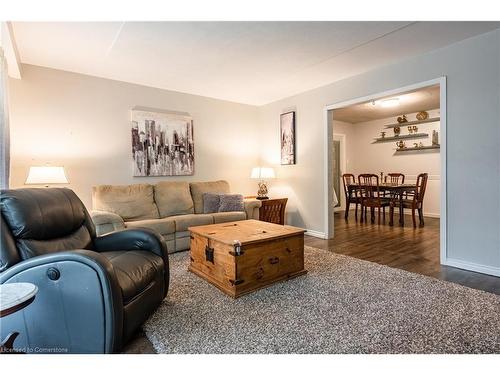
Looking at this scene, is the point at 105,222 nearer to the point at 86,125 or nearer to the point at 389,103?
the point at 86,125

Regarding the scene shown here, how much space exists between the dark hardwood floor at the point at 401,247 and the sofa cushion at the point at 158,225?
1.91 m

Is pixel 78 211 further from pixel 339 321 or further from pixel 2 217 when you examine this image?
pixel 339 321

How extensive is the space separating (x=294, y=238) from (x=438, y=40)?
8.09 ft

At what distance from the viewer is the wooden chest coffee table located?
225 cm

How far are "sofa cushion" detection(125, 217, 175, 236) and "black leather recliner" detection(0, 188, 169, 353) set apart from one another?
141 cm

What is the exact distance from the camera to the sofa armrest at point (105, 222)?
303cm

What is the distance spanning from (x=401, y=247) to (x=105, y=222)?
3672 mm

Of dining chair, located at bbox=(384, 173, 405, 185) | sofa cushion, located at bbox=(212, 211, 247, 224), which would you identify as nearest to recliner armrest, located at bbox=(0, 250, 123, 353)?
sofa cushion, located at bbox=(212, 211, 247, 224)

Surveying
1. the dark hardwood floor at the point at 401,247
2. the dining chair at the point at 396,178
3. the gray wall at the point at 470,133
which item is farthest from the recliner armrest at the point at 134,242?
the dining chair at the point at 396,178

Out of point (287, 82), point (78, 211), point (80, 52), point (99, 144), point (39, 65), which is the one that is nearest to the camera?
point (78, 211)

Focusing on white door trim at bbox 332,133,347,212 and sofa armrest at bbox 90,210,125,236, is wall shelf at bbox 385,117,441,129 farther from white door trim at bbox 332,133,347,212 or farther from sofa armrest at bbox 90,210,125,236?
sofa armrest at bbox 90,210,125,236

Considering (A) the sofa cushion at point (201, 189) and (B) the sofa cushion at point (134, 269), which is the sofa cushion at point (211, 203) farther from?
(B) the sofa cushion at point (134, 269)
